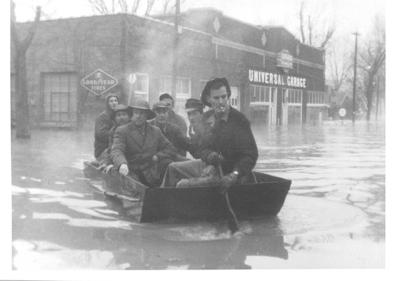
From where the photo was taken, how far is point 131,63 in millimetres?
16359

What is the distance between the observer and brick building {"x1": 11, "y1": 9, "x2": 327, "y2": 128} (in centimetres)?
1419

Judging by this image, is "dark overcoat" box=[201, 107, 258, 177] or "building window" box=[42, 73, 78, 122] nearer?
"dark overcoat" box=[201, 107, 258, 177]

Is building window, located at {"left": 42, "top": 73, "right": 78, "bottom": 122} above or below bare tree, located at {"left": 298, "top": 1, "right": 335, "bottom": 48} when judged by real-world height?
below

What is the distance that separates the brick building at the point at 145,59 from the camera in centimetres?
1419

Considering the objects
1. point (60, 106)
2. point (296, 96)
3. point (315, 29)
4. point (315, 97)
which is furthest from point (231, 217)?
point (296, 96)

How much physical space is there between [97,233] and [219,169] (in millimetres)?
1396

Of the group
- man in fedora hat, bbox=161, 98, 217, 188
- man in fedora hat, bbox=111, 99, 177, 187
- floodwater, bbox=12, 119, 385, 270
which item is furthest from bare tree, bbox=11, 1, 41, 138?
man in fedora hat, bbox=161, 98, 217, 188

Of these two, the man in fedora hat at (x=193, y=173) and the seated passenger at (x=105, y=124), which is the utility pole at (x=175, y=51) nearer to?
the seated passenger at (x=105, y=124)

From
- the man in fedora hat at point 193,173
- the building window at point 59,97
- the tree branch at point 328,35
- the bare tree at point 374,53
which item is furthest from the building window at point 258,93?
the man in fedora hat at point 193,173

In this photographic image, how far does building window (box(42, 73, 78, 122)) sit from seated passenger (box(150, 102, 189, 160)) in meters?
6.69

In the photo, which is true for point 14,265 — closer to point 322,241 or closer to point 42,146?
point 322,241

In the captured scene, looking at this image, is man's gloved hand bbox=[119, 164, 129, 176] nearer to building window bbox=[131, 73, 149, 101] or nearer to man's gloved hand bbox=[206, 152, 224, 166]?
man's gloved hand bbox=[206, 152, 224, 166]

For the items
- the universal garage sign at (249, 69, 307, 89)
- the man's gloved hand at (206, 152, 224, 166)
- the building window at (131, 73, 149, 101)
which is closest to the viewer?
the man's gloved hand at (206, 152, 224, 166)
